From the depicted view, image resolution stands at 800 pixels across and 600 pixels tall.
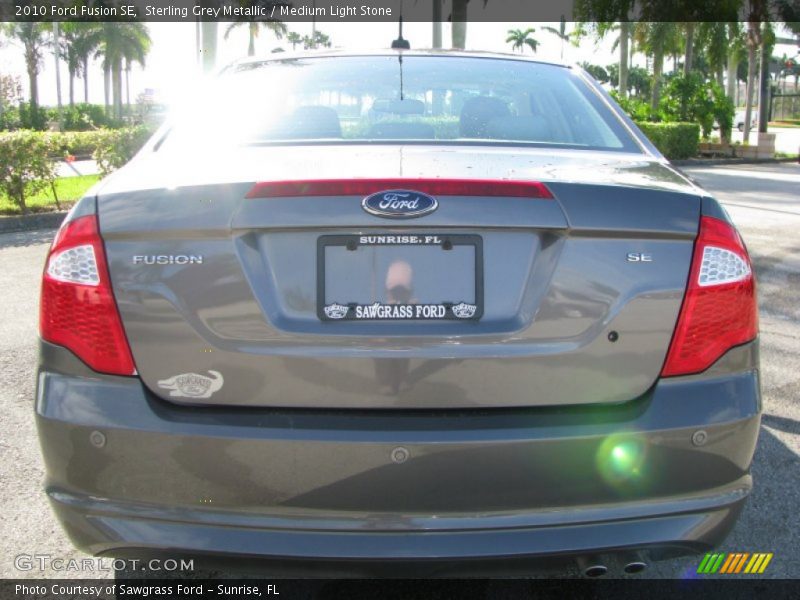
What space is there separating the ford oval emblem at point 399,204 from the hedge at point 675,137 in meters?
27.8

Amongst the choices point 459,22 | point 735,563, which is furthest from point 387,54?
point 459,22

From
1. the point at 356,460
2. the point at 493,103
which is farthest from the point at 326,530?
the point at 493,103

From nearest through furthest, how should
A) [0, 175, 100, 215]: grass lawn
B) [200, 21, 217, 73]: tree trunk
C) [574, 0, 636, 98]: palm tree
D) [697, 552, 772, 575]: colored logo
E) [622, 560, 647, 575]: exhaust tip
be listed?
[622, 560, 647, 575]: exhaust tip → [697, 552, 772, 575]: colored logo → [0, 175, 100, 215]: grass lawn → [200, 21, 217, 73]: tree trunk → [574, 0, 636, 98]: palm tree

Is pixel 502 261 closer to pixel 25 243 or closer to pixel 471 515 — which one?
pixel 471 515

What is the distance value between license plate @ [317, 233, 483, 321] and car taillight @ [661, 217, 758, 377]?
0.53m

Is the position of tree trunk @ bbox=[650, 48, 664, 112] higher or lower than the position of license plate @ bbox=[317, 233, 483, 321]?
higher

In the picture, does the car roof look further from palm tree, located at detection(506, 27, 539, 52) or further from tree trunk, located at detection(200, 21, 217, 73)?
palm tree, located at detection(506, 27, 539, 52)

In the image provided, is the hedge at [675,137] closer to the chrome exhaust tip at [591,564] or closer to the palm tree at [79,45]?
the chrome exhaust tip at [591,564]

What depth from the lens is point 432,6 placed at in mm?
23078

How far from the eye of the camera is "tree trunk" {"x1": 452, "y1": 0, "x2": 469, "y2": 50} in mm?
19766

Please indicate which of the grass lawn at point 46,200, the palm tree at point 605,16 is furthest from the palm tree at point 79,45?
the grass lawn at point 46,200

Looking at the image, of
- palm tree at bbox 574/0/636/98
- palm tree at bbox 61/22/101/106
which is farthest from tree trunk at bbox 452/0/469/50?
palm tree at bbox 61/22/101/106

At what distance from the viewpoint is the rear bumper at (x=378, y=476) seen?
2.03 m

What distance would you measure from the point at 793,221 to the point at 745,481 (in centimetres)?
1147
